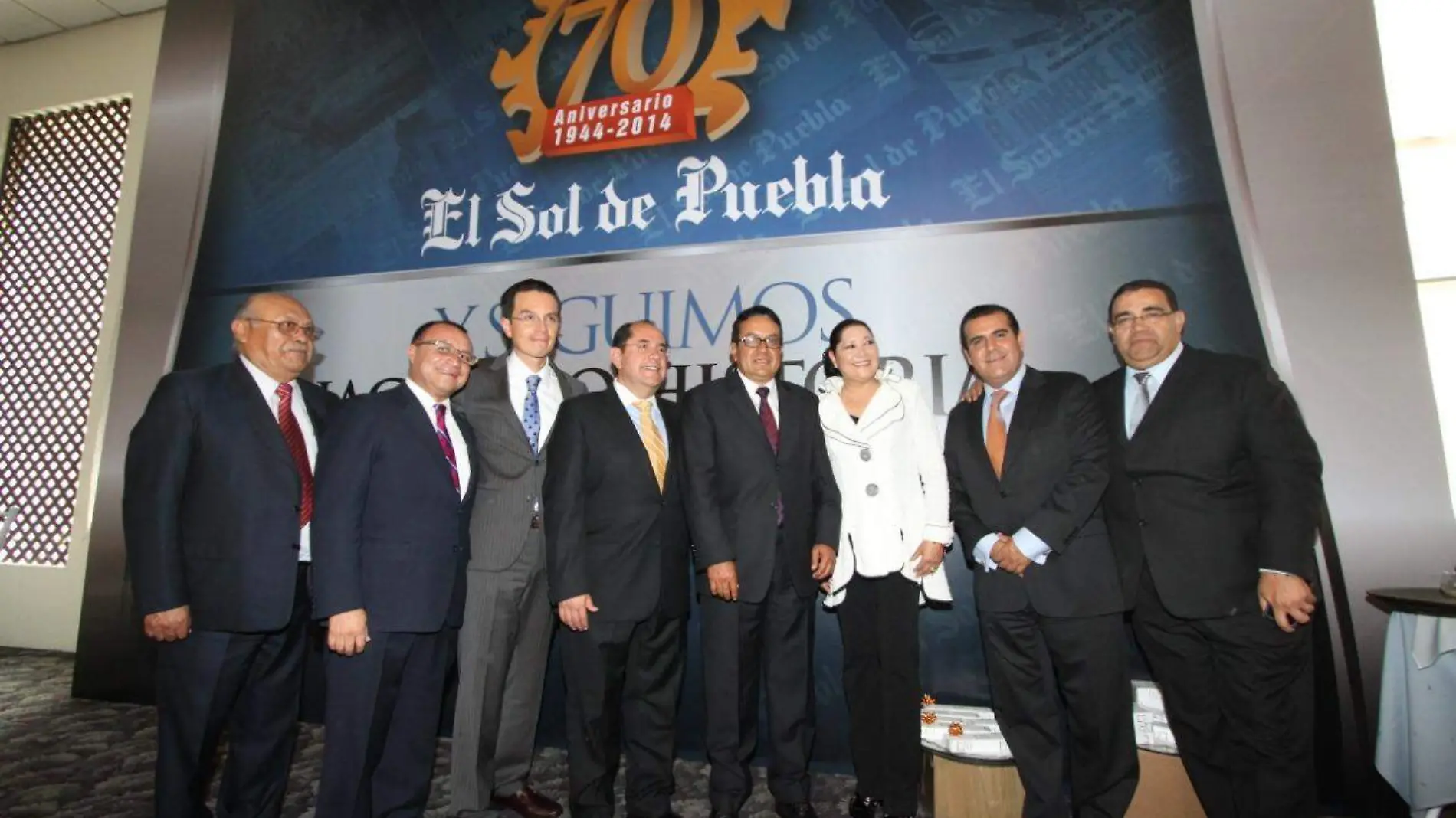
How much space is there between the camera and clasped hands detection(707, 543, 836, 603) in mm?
2350

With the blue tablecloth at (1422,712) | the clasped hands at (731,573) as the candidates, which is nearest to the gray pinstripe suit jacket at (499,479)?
the clasped hands at (731,573)

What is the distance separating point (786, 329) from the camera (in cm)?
343

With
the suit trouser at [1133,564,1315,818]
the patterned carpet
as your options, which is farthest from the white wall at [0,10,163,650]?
the suit trouser at [1133,564,1315,818]

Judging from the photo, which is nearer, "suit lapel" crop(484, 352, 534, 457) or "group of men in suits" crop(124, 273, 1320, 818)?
"group of men in suits" crop(124, 273, 1320, 818)

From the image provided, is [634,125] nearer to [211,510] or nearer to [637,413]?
[637,413]

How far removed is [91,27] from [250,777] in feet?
20.3

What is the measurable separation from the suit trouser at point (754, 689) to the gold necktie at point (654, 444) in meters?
0.47

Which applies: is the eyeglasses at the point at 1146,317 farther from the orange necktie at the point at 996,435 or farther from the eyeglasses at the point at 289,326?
the eyeglasses at the point at 289,326

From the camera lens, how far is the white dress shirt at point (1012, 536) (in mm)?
2297

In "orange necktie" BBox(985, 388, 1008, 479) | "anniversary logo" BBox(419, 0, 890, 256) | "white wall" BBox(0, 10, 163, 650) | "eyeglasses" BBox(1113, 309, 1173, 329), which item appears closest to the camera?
"eyeglasses" BBox(1113, 309, 1173, 329)

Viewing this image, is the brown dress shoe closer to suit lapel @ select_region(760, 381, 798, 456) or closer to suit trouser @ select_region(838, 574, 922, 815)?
suit trouser @ select_region(838, 574, 922, 815)

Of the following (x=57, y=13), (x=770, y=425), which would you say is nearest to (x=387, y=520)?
(x=770, y=425)

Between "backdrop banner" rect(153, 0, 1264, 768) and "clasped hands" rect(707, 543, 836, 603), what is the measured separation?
0.93 meters

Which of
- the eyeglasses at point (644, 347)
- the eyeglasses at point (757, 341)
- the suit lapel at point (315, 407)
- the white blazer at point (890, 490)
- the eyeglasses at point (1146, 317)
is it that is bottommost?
the white blazer at point (890, 490)
